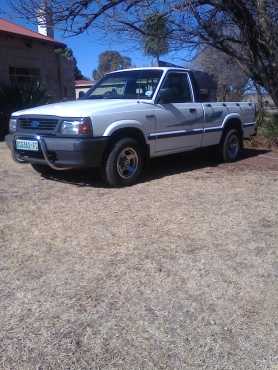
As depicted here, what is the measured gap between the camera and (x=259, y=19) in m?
9.59

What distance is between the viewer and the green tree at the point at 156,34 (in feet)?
34.8

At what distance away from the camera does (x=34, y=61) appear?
1573 centimetres

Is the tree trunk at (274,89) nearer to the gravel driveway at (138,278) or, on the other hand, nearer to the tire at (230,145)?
the tire at (230,145)

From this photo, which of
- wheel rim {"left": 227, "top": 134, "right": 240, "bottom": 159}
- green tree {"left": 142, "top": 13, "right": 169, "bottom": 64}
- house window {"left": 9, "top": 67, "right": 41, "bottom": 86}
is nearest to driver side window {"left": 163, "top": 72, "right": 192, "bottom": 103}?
wheel rim {"left": 227, "top": 134, "right": 240, "bottom": 159}

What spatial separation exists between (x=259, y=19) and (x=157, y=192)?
5683 millimetres

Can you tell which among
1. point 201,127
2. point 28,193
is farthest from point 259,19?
point 28,193

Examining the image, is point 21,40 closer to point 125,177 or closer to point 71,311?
point 125,177

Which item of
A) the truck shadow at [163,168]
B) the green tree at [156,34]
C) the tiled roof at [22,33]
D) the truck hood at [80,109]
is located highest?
the tiled roof at [22,33]

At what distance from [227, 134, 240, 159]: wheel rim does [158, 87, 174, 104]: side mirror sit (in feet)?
6.59

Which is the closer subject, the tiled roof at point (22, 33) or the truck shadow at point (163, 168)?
the truck shadow at point (163, 168)

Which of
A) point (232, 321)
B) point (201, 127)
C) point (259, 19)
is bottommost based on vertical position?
point (232, 321)

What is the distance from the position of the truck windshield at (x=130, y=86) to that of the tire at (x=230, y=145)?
214 centimetres

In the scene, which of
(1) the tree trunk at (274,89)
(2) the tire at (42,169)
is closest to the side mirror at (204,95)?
(2) the tire at (42,169)

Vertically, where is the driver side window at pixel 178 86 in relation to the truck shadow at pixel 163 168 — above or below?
above
